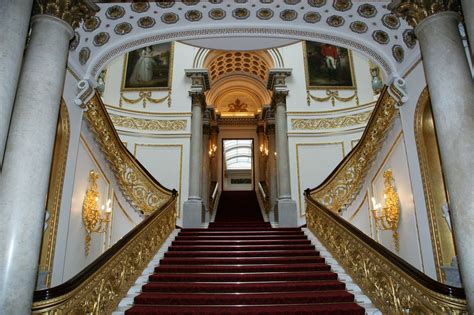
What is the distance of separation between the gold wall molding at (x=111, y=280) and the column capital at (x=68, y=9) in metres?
2.56

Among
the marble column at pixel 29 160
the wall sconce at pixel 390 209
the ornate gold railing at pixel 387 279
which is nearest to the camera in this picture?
the marble column at pixel 29 160

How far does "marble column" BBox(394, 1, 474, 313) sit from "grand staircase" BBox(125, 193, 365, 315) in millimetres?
1396

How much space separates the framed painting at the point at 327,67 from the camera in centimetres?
1191

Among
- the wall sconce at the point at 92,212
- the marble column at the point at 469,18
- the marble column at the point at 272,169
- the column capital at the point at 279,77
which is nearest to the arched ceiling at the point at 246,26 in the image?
the marble column at the point at 469,18

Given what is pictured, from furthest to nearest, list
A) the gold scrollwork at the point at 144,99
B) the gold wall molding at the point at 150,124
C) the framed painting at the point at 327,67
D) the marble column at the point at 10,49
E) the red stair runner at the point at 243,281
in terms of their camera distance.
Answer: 1. the framed painting at the point at 327,67
2. the gold scrollwork at the point at 144,99
3. the gold wall molding at the point at 150,124
4. the red stair runner at the point at 243,281
5. the marble column at the point at 10,49

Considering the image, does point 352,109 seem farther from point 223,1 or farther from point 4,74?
point 4,74

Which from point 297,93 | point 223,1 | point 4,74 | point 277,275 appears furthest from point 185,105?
point 4,74

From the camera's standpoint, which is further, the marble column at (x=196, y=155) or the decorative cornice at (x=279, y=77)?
the decorative cornice at (x=279, y=77)

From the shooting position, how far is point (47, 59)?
3.27m

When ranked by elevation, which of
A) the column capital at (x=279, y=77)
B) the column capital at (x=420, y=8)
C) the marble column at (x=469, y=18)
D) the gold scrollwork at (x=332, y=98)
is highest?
the column capital at (x=279, y=77)

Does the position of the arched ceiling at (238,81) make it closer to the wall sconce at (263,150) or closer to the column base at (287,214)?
the wall sconce at (263,150)

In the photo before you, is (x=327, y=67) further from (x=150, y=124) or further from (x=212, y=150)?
(x=150, y=124)

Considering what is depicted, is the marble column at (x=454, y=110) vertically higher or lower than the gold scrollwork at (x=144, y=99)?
lower

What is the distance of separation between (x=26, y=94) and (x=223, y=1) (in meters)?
2.81
